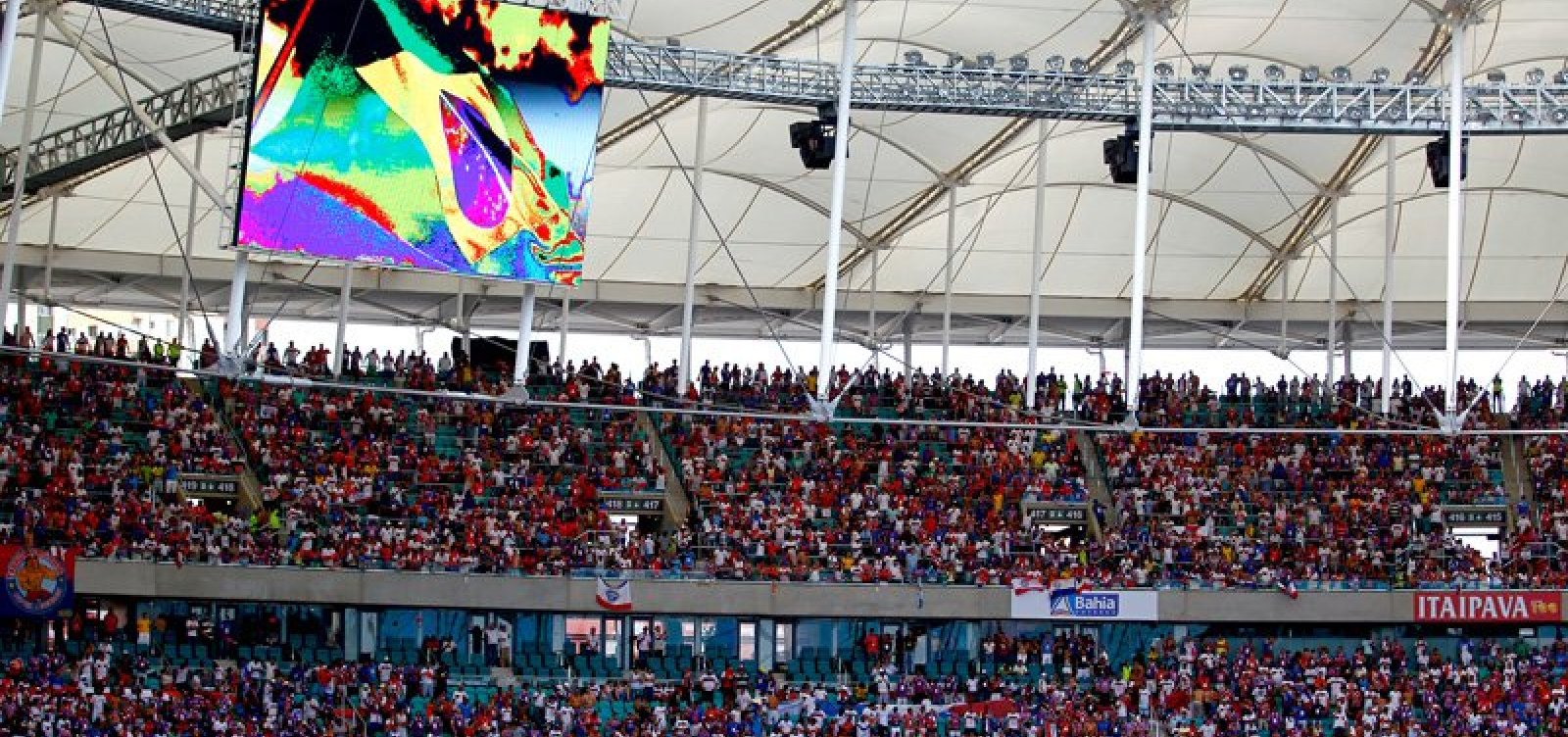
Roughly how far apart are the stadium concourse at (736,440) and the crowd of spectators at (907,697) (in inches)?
4.9

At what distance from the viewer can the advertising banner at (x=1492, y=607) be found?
174 ft

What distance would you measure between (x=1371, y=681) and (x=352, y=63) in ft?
87.7

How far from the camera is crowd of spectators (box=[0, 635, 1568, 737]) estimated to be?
4566 cm

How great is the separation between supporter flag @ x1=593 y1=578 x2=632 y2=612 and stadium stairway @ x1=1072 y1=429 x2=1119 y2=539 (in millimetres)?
12253

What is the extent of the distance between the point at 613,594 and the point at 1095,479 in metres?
13.8

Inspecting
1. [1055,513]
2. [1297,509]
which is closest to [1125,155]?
[1055,513]

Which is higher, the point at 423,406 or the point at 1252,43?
the point at 1252,43

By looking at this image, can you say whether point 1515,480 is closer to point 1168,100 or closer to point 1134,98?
point 1168,100

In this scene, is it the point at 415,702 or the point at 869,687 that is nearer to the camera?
the point at 415,702

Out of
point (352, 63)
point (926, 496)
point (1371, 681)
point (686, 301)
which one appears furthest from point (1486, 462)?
point (352, 63)

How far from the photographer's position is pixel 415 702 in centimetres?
4778

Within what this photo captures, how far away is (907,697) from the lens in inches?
1987

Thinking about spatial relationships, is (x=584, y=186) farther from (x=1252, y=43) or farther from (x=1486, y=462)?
(x=1486, y=462)

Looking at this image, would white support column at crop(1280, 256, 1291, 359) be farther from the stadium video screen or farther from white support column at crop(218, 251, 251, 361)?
white support column at crop(218, 251, 251, 361)
